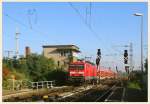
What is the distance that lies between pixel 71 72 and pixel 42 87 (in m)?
4.09

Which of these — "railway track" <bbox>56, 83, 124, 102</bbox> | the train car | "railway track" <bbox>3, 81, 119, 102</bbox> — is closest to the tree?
the train car

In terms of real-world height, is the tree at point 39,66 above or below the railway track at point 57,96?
above

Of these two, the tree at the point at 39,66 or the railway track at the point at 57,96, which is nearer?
the railway track at the point at 57,96

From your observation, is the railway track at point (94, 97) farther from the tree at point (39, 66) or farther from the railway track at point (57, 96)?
the tree at point (39, 66)

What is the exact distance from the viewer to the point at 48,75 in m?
37.0

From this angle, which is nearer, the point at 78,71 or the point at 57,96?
the point at 57,96

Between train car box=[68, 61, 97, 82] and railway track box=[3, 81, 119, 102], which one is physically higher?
train car box=[68, 61, 97, 82]

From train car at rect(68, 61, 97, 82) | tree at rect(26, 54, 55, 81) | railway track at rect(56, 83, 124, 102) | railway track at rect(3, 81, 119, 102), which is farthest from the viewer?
train car at rect(68, 61, 97, 82)

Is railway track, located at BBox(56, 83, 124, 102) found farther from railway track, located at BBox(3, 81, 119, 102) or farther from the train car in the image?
the train car

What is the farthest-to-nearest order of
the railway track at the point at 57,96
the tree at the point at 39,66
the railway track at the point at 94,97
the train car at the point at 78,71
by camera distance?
1. the train car at the point at 78,71
2. the tree at the point at 39,66
3. the railway track at the point at 94,97
4. the railway track at the point at 57,96

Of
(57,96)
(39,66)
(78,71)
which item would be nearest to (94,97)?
(57,96)

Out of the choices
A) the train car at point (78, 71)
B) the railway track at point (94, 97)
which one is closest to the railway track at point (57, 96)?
the railway track at point (94, 97)

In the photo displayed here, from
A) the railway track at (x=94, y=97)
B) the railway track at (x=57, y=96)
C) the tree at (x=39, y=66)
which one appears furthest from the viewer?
the tree at (x=39, y=66)

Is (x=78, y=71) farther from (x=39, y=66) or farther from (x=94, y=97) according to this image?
(x=94, y=97)
